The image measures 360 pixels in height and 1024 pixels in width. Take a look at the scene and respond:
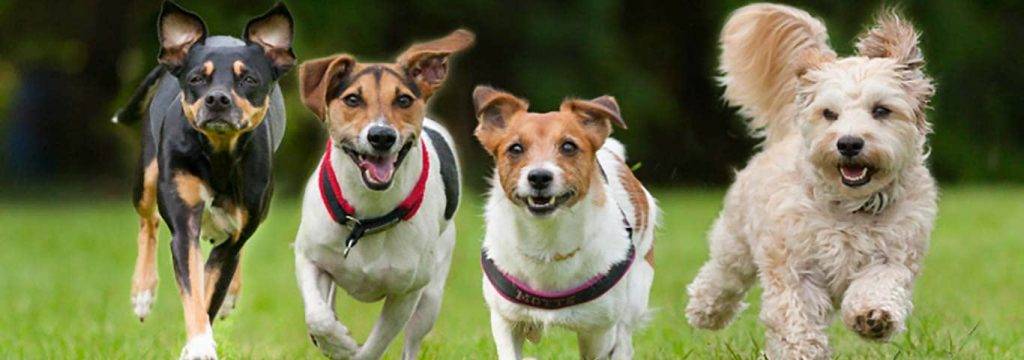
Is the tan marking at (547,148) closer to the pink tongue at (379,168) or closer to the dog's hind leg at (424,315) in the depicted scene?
the pink tongue at (379,168)

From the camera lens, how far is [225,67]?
6.68 m

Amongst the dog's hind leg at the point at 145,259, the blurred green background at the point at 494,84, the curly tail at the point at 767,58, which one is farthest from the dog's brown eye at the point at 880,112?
the blurred green background at the point at 494,84

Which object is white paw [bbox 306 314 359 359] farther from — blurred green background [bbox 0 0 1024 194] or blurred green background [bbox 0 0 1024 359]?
blurred green background [bbox 0 0 1024 194]

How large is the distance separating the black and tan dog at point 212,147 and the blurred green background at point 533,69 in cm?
1425

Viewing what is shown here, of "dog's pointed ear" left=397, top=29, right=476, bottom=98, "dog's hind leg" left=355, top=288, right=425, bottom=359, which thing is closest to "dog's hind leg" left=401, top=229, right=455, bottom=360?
"dog's hind leg" left=355, top=288, right=425, bottom=359

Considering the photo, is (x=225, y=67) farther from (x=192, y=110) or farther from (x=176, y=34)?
(x=176, y=34)

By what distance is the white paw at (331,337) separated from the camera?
7000mm

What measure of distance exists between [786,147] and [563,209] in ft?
5.19

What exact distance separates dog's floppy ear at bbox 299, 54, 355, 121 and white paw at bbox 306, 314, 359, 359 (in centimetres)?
80

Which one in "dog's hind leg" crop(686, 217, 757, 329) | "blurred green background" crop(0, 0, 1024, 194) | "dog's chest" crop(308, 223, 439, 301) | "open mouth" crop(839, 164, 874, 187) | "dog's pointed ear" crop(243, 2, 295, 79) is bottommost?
"blurred green background" crop(0, 0, 1024, 194)

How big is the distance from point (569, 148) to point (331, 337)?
1.26 metres

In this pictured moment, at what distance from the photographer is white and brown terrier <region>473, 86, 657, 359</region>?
22.0 feet

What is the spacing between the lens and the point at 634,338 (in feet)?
30.9

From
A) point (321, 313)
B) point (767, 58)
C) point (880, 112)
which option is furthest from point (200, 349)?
point (767, 58)
